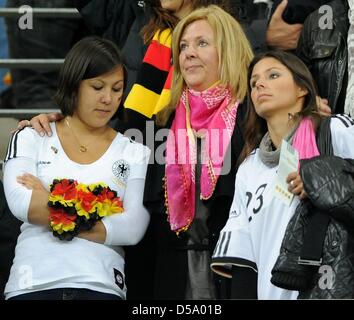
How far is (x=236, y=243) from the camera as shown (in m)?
5.74

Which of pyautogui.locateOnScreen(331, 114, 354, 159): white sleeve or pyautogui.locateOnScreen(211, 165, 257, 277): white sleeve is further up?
pyautogui.locateOnScreen(331, 114, 354, 159): white sleeve

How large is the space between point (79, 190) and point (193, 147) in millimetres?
662

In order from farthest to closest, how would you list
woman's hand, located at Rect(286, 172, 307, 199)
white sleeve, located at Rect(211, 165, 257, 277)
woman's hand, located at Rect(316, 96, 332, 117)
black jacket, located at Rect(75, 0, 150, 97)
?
black jacket, located at Rect(75, 0, 150, 97) < woman's hand, located at Rect(316, 96, 332, 117) < white sleeve, located at Rect(211, 165, 257, 277) < woman's hand, located at Rect(286, 172, 307, 199)

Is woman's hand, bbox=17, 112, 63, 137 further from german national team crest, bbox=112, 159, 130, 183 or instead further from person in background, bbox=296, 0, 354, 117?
person in background, bbox=296, 0, 354, 117

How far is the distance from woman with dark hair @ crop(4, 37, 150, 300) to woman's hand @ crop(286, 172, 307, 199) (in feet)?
2.89

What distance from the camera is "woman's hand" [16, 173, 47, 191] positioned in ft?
19.3

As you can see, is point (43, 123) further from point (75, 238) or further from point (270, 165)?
point (270, 165)

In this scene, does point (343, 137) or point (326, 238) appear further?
point (343, 137)

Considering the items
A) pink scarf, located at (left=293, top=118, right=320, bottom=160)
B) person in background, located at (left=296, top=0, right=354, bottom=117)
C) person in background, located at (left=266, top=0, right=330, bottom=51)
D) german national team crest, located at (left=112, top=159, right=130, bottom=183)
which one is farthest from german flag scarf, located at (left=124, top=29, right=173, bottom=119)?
pink scarf, located at (left=293, top=118, right=320, bottom=160)

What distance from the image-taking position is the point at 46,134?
613 centimetres

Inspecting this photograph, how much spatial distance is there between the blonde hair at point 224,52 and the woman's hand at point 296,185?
2.86 ft

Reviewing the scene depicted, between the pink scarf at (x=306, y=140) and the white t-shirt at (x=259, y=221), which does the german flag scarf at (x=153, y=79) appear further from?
the pink scarf at (x=306, y=140)

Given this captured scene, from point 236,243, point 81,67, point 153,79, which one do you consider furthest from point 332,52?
point 81,67
